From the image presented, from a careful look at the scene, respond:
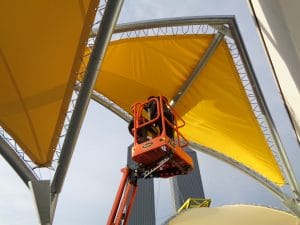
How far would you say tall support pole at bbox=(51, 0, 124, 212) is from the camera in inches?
391

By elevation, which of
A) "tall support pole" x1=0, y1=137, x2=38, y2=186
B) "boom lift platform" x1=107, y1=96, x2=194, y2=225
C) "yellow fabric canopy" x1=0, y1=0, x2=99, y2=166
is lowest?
"boom lift platform" x1=107, y1=96, x2=194, y2=225

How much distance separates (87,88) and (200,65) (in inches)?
258

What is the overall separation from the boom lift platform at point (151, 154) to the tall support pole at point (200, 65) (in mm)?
6506

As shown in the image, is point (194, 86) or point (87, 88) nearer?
point (87, 88)

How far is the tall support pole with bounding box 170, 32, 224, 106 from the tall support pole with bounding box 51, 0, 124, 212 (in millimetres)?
6325

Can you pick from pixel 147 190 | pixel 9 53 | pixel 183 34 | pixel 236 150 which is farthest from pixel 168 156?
pixel 147 190

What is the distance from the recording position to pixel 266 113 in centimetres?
1697

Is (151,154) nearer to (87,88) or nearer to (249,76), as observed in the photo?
(87,88)

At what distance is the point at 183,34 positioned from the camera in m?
14.9

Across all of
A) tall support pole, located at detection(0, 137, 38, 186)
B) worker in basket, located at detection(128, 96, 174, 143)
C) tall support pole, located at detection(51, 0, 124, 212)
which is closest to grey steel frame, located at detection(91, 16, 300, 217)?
tall support pole, located at detection(51, 0, 124, 212)

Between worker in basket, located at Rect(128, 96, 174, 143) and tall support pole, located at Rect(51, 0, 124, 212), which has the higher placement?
tall support pole, located at Rect(51, 0, 124, 212)

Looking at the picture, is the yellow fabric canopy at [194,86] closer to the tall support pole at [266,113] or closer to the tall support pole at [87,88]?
the tall support pole at [266,113]

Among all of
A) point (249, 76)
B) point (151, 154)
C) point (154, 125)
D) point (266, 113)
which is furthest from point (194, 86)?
point (151, 154)

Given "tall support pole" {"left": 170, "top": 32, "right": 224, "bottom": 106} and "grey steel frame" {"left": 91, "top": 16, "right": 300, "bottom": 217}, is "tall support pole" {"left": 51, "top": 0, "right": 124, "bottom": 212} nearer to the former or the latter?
"grey steel frame" {"left": 91, "top": 16, "right": 300, "bottom": 217}
